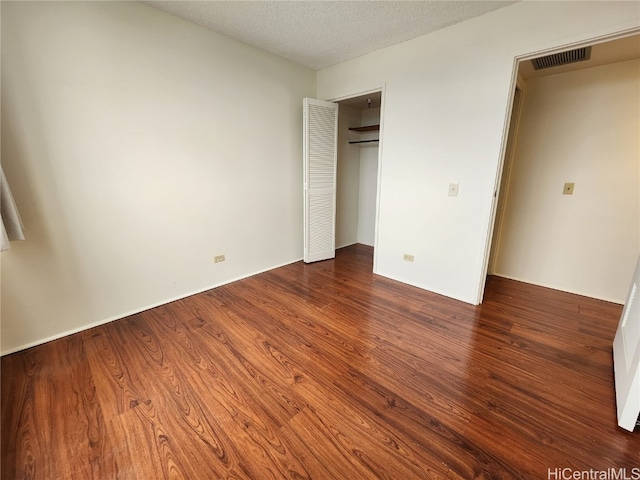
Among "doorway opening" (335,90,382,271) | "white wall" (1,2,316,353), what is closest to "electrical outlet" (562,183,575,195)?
"doorway opening" (335,90,382,271)

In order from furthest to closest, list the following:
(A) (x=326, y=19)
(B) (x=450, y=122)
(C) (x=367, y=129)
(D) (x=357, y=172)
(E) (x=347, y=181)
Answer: (D) (x=357, y=172), (E) (x=347, y=181), (C) (x=367, y=129), (B) (x=450, y=122), (A) (x=326, y=19)

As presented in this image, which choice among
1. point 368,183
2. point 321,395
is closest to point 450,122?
point 368,183

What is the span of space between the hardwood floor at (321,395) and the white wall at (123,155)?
405 mm

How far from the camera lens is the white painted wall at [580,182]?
8.03ft

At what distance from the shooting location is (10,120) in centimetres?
170

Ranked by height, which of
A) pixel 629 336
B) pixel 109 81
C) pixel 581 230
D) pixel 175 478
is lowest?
pixel 175 478

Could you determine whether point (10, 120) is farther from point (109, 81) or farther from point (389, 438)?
point (389, 438)

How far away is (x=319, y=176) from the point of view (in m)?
3.45

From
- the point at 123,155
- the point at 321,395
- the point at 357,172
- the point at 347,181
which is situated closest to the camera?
the point at 321,395

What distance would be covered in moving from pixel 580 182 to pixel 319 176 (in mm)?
2744

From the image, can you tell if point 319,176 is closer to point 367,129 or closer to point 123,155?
point 367,129

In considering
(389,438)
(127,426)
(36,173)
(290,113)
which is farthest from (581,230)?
(36,173)

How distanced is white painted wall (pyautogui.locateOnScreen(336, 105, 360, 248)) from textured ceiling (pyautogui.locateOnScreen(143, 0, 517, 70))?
1.26 m

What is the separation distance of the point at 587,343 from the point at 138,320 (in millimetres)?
3580
